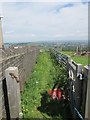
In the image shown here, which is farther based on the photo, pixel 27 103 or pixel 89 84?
pixel 27 103

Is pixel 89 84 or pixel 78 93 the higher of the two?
pixel 89 84

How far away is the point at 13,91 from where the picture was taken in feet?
5.92

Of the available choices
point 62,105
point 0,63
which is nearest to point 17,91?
point 0,63

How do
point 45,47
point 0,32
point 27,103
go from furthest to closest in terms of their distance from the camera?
point 45,47
point 0,32
point 27,103

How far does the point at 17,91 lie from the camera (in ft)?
A: 6.01

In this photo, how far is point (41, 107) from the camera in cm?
343

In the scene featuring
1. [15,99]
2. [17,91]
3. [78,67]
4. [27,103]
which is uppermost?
[78,67]

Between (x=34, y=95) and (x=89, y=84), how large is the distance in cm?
241

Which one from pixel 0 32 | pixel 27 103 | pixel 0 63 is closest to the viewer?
pixel 0 63

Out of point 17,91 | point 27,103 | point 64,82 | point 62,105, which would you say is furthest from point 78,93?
point 64,82

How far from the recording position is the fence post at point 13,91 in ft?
5.70

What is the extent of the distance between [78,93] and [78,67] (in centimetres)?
56

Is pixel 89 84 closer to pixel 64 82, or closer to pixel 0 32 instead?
pixel 64 82

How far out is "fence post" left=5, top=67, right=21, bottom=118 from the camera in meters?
1.74
